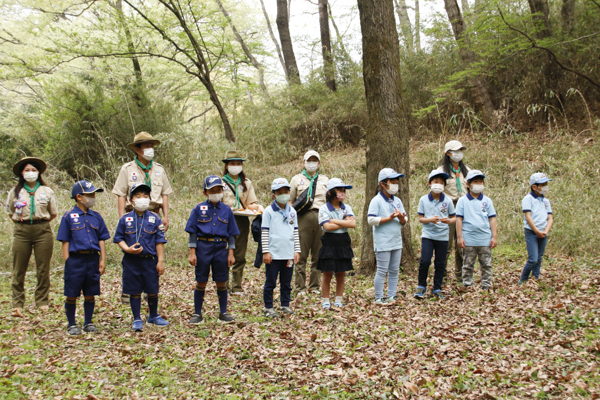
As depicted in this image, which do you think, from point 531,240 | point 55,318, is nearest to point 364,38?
point 531,240

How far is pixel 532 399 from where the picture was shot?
11.2 ft

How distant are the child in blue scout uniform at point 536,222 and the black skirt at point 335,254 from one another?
8.76 ft

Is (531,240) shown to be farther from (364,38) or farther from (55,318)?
(55,318)

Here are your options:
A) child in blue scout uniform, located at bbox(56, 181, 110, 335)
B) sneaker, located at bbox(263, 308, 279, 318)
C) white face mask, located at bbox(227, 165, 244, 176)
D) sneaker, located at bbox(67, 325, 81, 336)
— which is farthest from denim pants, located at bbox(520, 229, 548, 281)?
sneaker, located at bbox(67, 325, 81, 336)

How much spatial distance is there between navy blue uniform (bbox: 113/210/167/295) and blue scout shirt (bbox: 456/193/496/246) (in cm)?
→ 418

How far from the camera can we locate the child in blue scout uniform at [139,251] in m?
5.47

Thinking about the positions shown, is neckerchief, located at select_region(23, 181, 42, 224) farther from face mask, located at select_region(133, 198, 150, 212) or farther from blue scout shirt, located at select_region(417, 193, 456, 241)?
blue scout shirt, located at select_region(417, 193, 456, 241)

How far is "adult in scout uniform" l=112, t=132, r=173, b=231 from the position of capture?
640 centimetres

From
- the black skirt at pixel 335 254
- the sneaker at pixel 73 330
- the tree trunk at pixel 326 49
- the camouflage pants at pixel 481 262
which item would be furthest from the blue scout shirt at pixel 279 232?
the tree trunk at pixel 326 49

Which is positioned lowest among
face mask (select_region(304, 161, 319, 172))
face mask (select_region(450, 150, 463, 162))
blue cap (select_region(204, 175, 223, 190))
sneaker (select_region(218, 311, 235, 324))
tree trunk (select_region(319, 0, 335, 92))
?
sneaker (select_region(218, 311, 235, 324))

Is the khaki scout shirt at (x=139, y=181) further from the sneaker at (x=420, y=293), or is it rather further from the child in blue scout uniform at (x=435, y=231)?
the sneaker at (x=420, y=293)

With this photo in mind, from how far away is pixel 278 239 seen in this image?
593cm

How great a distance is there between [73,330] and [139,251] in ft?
4.07

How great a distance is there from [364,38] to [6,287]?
7.74 m
